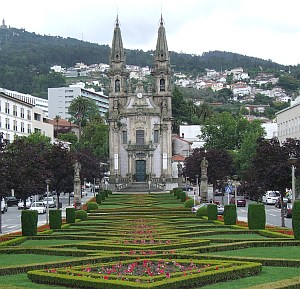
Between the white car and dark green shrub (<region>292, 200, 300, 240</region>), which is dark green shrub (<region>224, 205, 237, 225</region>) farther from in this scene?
the white car

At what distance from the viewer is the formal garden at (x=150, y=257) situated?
704 inches

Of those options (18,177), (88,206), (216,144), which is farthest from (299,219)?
(216,144)

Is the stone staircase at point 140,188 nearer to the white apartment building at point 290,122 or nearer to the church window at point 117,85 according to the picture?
the church window at point 117,85

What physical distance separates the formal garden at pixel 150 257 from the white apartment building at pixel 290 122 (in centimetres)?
5548

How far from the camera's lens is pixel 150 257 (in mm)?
23031

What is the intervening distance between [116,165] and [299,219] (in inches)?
3023

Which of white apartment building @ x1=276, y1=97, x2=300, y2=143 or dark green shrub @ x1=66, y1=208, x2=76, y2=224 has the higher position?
white apartment building @ x1=276, y1=97, x2=300, y2=143

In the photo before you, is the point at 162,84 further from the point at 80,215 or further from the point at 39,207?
the point at 80,215

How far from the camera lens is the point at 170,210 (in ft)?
184

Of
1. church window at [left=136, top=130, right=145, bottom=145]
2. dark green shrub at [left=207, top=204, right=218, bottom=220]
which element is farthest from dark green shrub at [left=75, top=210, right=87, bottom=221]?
church window at [left=136, top=130, right=145, bottom=145]

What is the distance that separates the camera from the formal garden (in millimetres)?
17875

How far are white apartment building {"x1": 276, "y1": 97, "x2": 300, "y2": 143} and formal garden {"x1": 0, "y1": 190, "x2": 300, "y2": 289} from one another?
5548 centimetres

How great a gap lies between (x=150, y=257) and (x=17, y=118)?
86.0 m

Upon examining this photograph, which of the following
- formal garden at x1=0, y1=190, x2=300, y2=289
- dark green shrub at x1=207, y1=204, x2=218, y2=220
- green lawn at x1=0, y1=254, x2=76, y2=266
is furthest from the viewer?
dark green shrub at x1=207, y1=204, x2=218, y2=220
